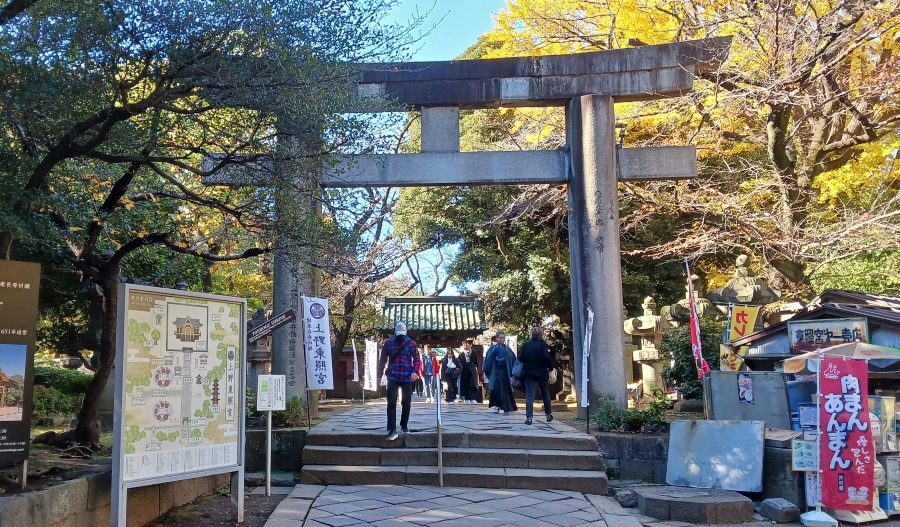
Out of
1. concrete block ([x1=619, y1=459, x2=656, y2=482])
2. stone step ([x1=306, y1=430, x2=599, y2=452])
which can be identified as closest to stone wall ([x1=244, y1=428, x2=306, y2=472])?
stone step ([x1=306, y1=430, x2=599, y2=452])

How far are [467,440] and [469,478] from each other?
3.05 feet

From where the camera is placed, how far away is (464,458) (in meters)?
8.50

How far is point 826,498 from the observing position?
6988 mm

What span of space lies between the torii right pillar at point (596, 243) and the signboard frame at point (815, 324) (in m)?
2.37

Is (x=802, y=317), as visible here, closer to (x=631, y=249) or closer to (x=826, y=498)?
(x=826, y=498)

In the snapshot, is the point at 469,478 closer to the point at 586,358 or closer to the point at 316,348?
the point at 586,358

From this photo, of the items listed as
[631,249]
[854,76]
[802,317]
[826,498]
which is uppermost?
[854,76]

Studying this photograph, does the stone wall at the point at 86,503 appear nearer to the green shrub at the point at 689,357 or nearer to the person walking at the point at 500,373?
the person walking at the point at 500,373

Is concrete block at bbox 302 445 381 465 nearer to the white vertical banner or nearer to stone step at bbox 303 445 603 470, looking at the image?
stone step at bbox 303 445 603 470

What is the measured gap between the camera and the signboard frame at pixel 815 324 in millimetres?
8906

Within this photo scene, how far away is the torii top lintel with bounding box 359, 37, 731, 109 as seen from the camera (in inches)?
436

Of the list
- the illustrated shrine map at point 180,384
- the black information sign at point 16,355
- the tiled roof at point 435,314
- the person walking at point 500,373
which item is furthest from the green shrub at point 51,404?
the tiled roof at point 435,314

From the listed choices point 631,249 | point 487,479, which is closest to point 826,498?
point 487,479

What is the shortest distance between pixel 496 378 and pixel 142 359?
8.54 m
